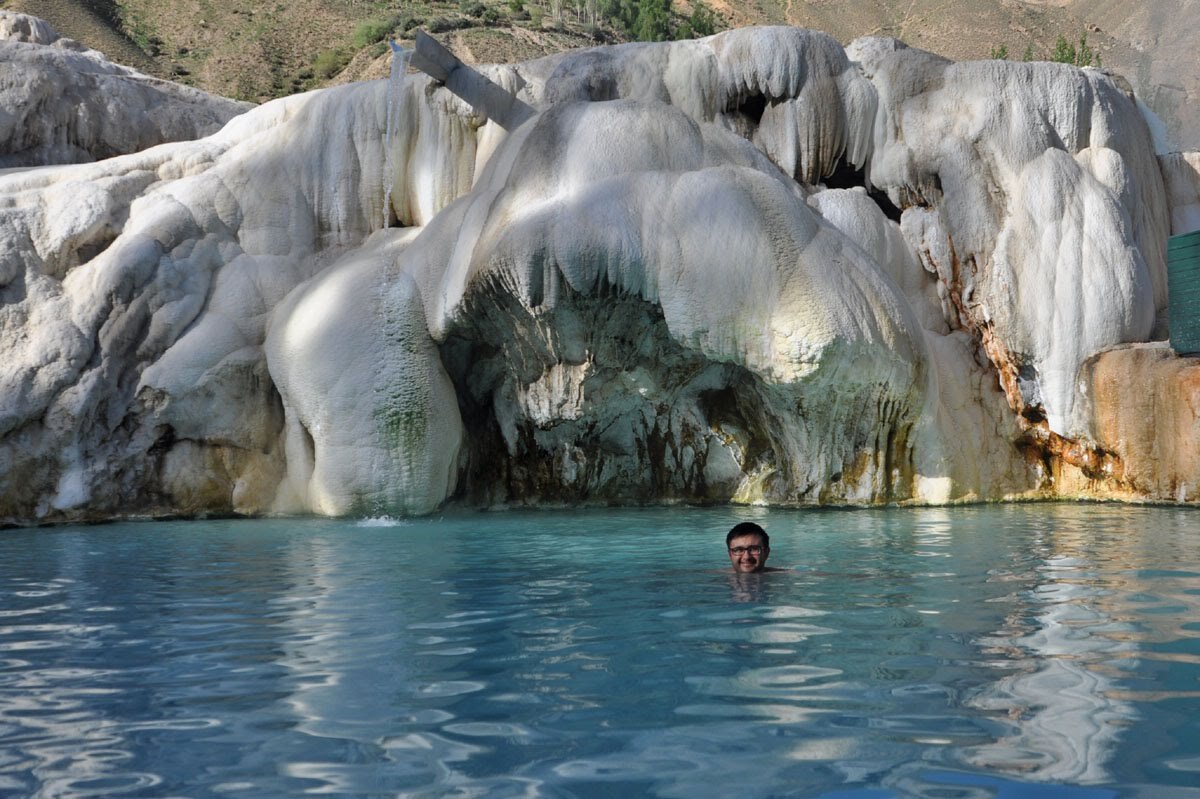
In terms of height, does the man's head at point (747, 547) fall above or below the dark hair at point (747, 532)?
below

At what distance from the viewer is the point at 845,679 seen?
3.43 m

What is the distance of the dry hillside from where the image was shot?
42.3 m

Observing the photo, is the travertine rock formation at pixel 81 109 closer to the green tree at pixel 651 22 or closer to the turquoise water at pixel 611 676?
the turquoise water at pixel 611 676

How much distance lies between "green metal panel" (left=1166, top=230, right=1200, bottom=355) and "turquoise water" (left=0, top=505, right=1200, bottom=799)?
4217mm

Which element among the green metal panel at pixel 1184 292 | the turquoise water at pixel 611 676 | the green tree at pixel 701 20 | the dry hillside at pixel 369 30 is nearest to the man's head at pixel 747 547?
the turquoise water at pixel 611 676

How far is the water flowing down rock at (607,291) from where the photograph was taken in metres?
9.66

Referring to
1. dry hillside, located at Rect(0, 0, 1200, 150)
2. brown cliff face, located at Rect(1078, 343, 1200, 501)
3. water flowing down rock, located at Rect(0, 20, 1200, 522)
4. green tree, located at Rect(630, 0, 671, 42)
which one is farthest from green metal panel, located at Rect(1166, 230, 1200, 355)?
green tree, located at Rect(630, 0, 671, 42)

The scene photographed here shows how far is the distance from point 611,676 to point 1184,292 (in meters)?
8.70

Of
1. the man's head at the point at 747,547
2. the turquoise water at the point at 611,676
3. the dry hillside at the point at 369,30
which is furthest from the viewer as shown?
the dry hillside at the point at 369,30

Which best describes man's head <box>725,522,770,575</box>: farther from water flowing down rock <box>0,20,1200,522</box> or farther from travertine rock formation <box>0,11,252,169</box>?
travertine rock formation <box>0,11,252,169</box>

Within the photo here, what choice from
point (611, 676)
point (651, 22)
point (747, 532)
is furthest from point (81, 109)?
point (651, 22)

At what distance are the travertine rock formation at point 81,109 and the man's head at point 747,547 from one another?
470 inches

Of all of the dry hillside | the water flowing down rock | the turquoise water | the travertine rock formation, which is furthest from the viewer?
the dry hillside

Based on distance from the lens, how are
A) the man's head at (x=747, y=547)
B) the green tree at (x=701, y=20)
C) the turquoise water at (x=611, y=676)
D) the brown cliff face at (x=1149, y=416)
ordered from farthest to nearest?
1. the green tree at (x=701, y=20)
2. the brown cliff face at (x=1149, y=416)
3. the man's head at (x=747, y=547)
4. the turquoise water at (x=611, y=676)
